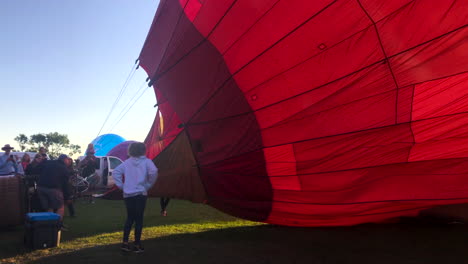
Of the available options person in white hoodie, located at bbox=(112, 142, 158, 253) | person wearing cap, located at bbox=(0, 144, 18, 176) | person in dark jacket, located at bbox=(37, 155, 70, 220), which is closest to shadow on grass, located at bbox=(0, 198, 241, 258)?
person in dark jacket, located at bbox=(37, 155, 70, 220)

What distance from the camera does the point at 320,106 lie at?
538 cm

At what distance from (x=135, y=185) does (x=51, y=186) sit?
289cm

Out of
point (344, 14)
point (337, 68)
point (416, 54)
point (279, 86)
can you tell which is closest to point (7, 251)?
point (279, 86)

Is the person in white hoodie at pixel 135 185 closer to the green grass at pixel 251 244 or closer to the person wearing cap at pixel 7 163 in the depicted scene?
the green grass at pixel 251 244

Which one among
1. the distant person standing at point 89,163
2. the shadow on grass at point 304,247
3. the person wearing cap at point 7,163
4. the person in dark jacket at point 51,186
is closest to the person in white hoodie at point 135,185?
the shadow on grass at point 304,247

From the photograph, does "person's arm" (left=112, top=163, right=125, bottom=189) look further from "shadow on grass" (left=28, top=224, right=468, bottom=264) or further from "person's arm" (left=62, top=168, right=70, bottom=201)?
"person's arm" (left=62, top=168, right=70, bottom=201)

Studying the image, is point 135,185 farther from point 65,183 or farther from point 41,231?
point 65,183

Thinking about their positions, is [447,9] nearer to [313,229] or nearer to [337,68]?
[337,68]

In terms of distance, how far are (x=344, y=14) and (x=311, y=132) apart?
5.03 feet

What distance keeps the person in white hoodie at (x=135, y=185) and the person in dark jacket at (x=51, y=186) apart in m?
2.56

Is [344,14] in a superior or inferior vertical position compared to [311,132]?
superior

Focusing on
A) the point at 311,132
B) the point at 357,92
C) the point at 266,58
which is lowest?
the point at 311,132

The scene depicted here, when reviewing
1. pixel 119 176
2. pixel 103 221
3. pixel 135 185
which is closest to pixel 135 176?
pixel 135 185

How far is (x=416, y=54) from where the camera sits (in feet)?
15.8
